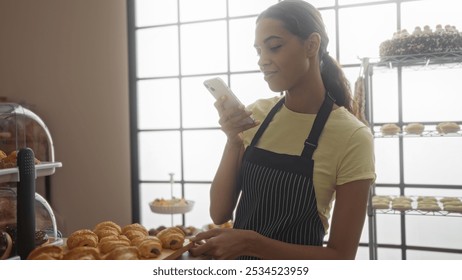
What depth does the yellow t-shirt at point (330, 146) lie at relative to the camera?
75 centimetres

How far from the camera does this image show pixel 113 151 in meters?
2.50

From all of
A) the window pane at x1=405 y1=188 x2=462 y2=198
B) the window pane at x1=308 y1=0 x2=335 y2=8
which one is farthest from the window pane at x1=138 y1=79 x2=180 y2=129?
the window pane at x1=405 y1=188 x2=462 y2=198

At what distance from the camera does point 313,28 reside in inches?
31.0

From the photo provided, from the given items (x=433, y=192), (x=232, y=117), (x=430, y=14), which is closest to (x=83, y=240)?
(x=232, y=117)

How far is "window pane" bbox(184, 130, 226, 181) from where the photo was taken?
2.45 m

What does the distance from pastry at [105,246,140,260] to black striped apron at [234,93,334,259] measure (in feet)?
0.85

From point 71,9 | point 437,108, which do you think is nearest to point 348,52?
point 437,108

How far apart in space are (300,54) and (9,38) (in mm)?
2573

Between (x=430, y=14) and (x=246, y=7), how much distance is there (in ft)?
3.18

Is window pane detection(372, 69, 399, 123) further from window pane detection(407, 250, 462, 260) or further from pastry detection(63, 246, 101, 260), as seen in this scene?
pastry detection(63, 246, 101, 260)

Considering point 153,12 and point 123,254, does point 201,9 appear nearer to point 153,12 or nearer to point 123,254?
point 153,12

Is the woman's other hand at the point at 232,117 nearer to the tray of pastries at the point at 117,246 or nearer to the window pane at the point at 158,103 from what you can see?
the tray of pastries at the point at 117,246

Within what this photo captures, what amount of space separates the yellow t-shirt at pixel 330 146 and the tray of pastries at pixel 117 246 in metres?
0.27

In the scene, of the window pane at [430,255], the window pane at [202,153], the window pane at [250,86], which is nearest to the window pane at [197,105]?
the window pane at [202,153]
